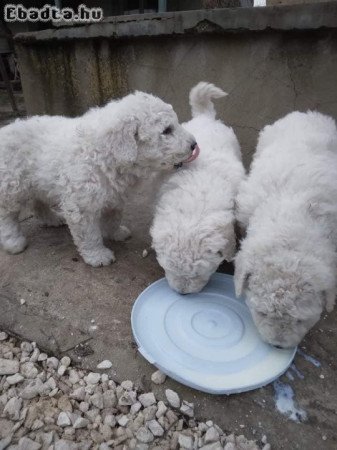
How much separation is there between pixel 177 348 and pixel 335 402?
40.3 inches

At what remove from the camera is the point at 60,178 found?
10.2ft

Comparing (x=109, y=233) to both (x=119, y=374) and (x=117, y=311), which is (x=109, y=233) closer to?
(x=117, y=311)

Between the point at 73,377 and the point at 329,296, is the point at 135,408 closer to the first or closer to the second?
the point at 73,377

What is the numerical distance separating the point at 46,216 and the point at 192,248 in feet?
6.95

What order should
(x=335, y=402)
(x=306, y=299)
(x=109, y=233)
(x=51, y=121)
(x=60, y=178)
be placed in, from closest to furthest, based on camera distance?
1. (x=306, y=299)
2. (x=335, y=402)
3. (x=60, y=178)
4. (x=51, y=121)
5. (x=109, y=233)

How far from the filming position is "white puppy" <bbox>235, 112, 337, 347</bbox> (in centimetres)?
213

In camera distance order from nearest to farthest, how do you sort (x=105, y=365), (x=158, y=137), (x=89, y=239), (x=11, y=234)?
(x=105, y=365) < (x=158, y=137) < (x=89, y=239) < (x=11, y=234)

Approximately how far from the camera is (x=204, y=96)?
159 inches

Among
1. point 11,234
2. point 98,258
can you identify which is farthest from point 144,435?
point 11,234

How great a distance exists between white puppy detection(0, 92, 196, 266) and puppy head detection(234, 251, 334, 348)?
1316 mm

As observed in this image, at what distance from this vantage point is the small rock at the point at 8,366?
8.20 ft

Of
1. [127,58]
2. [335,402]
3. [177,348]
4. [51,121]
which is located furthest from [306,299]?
[127,58]

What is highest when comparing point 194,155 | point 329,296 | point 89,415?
point 194,155

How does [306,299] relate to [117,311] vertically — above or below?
above
